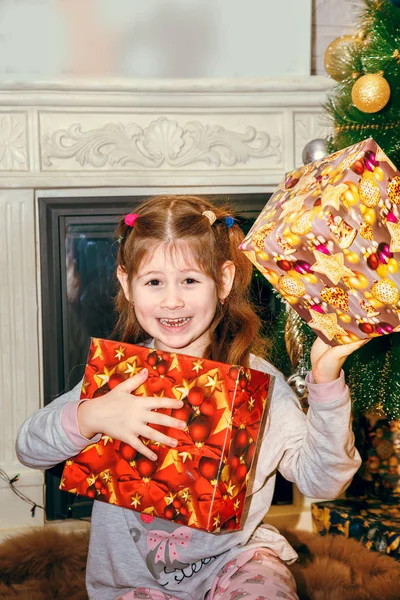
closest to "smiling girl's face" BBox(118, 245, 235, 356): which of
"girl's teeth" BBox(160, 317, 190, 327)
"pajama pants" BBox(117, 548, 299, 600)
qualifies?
"girl's teeth" BBox(160, 317, 190, 327)

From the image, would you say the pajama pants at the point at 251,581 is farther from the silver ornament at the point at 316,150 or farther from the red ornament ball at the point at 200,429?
the silver ornament at the point at 316,150

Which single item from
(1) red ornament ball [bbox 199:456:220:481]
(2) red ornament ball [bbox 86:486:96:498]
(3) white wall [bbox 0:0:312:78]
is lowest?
(2) red ornament ball [bbox 86:486:96:498]

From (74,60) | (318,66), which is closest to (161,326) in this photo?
(74,60)

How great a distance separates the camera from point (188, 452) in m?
0.97

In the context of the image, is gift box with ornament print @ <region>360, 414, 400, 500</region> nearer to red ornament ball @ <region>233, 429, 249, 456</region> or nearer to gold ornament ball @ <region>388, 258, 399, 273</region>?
red ornament ball @ <region>233, 429, 249, 456</region>

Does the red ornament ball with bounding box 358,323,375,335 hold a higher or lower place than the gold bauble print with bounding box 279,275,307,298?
lower

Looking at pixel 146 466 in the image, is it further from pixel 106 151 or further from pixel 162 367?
pixel 106 151

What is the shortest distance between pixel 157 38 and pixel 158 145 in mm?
258

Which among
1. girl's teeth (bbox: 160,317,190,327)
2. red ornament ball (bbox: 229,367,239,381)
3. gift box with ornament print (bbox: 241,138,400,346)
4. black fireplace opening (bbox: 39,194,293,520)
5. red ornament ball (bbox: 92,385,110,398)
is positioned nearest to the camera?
gift box with ornament print (bbox: 241,138,400,346)

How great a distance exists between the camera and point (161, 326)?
3.83 feet

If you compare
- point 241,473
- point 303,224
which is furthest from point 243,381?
point 303,224

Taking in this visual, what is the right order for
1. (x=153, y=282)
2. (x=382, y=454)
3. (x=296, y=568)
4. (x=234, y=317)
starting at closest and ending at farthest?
(x=153, y=282) < (x=234, y=317) < (x=296, y=568) < (x=382, y=454)

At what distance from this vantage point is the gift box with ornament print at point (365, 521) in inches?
60.9

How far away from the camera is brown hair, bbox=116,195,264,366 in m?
1.17
